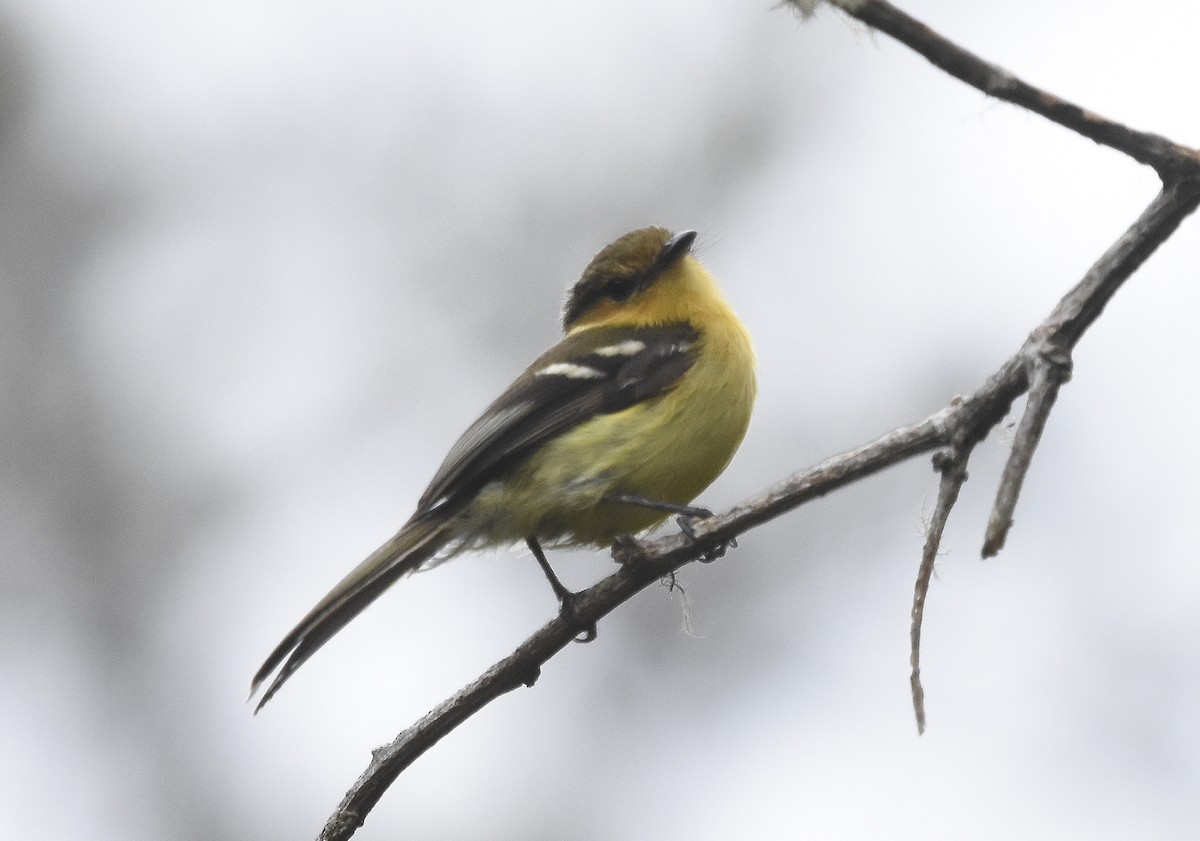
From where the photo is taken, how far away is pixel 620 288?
21.0 ft

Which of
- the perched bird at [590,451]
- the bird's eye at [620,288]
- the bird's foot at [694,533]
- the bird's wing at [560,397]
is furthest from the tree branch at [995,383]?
the bird's eye at [620,288]

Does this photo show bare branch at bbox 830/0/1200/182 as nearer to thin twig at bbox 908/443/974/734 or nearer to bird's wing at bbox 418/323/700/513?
thin twig at bbox 908/443/974/734

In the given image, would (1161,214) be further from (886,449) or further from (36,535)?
(36,535)

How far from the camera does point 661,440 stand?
5.15 metres

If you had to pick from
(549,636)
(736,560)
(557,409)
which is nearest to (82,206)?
(736,560)

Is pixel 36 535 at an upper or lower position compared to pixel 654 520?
upper

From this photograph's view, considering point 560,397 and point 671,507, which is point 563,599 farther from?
point 560,397

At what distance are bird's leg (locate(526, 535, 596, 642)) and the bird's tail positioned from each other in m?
0.38

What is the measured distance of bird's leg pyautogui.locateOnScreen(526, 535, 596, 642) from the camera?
12.5ft

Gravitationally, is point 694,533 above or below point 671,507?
above

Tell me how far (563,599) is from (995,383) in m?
2.32

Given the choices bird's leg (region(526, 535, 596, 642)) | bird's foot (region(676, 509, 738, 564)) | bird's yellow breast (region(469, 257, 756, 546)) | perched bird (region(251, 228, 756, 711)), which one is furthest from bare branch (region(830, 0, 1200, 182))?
bird's yellow breast (region(469, 257, 756, 546))

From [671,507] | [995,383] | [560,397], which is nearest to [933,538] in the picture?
[995,383]

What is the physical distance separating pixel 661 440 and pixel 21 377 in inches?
356
